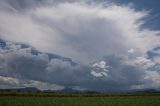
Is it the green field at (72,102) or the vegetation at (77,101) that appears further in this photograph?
the vegetation at (77,101)

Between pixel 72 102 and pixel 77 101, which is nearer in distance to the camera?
pixel 72 102

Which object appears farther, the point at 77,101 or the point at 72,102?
the point at 77,101

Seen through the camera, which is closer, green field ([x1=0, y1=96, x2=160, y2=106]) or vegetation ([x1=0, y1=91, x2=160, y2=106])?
green field ([x1=0, y1=96, x2=160, y2=106])

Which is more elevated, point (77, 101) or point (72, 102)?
point (77, 101)

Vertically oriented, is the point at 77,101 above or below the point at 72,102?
above

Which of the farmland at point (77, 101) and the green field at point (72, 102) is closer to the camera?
the green field at point (72, 102)

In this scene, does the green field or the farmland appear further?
the farmland
